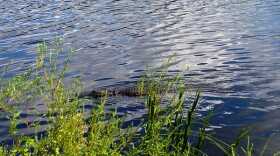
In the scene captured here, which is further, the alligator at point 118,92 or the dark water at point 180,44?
the alligator at point 118,92

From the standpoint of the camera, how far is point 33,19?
35094 millimetres

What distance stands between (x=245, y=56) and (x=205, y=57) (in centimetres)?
193

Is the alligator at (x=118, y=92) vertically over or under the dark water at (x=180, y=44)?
over

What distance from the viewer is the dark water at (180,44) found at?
14531 millimetres

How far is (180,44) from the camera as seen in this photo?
81.3 feet

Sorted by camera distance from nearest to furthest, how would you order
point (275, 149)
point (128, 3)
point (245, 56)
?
point (275, 149), point (245, 56), point (128, 3)

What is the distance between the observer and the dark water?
47.7 ft

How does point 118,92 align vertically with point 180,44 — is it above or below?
above

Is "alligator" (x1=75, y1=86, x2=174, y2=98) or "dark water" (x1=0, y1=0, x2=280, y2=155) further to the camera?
"alligator" (x1=75, y1=86, x2=174, y2=98)

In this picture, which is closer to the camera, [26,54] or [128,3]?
[26,54]

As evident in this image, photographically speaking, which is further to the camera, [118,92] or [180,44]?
[180,44]

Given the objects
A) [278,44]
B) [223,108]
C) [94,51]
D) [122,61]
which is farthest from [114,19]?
[223,108]

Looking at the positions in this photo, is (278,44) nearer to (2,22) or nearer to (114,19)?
(114,19)

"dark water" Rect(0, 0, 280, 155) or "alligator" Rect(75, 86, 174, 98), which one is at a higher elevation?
"alligator" Rect(75, 86, 174, 98)
